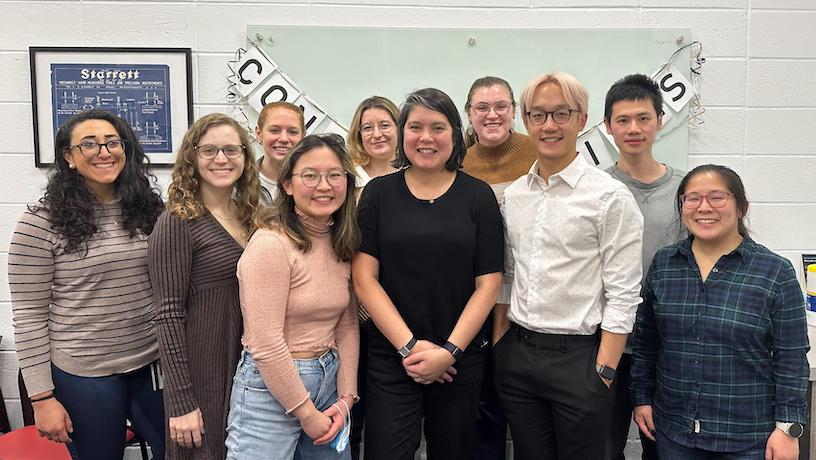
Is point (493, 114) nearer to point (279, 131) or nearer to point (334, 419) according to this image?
point (279, 131)

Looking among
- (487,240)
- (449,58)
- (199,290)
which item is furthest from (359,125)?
(199,290)

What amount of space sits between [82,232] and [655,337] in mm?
1684

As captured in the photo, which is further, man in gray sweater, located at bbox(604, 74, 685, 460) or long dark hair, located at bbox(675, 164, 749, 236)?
man in gray sweater, located at bbox(604, 74, 685, 460)

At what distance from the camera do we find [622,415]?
1848 millimetres

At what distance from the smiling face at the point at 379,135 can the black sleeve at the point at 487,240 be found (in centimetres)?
64

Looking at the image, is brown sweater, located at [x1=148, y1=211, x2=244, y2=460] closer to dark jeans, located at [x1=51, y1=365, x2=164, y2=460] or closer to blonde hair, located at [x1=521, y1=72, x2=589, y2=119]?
dark jeans, located at [x1=51, y1=365, x2=164, y2=460]

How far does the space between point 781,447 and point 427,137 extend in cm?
123

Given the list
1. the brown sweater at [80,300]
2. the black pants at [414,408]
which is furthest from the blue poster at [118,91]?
the black pants at [414,408]

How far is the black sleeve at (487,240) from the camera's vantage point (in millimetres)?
1535

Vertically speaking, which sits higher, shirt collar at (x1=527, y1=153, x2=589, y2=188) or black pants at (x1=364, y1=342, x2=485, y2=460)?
shirt collar at (x1=527, y1=153, x2=589, y2=188)

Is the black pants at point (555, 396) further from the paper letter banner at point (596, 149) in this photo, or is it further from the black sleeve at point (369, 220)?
the paper letter banner at point (596, 149)

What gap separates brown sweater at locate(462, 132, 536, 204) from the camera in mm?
1995

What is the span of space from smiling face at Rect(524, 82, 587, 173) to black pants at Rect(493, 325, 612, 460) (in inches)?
19.6

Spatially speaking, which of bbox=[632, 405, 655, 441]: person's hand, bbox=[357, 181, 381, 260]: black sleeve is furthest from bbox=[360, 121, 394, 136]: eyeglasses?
bbox=[632, 405, 655, 441]: person's hand
